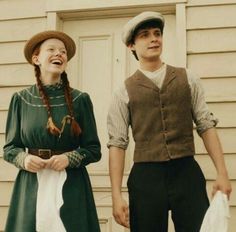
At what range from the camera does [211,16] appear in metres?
3.73

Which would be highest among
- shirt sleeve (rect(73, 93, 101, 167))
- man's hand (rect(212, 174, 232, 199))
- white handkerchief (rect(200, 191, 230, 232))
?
shirt sleeve (rect(73, 93, 101, 167))

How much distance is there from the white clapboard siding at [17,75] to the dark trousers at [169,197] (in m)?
1.90

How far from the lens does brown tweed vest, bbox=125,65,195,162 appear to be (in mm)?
2432

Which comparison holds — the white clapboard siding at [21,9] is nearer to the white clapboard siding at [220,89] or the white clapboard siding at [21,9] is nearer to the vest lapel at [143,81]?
the white clapboard siding at [220,89]

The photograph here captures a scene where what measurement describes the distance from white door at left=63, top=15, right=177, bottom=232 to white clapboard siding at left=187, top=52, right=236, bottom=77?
0.82ft

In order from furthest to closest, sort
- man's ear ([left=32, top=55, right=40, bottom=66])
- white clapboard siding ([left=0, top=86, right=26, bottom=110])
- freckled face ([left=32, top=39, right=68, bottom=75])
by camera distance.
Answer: white clapboard siding ([left=0, top=86, right=26, bottom=110])
man's ear ([left=32, top=55, right=40, bottom=66])
freckled face ([left=32, top=39, right=68, bottom=75])

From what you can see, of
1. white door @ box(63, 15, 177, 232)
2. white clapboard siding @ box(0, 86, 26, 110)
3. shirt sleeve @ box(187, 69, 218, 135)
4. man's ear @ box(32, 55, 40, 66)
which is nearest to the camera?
shirt sleeve @ box(187, 69, 218, 135)

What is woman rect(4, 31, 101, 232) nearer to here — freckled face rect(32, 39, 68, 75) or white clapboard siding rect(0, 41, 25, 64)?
freckled face rect(32, 39, 68, 75)

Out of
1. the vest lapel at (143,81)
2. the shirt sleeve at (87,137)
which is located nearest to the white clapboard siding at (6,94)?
the shirt sleeve at (87,137)

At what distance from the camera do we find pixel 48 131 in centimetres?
255

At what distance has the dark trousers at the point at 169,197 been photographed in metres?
2.36

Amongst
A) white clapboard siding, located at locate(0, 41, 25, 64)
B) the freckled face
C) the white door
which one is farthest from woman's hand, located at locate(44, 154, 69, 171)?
white clapboard siding, located at locate(0, 41, 25, 64)

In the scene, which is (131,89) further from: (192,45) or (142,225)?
(192,45)

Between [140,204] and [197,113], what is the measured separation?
587mm
